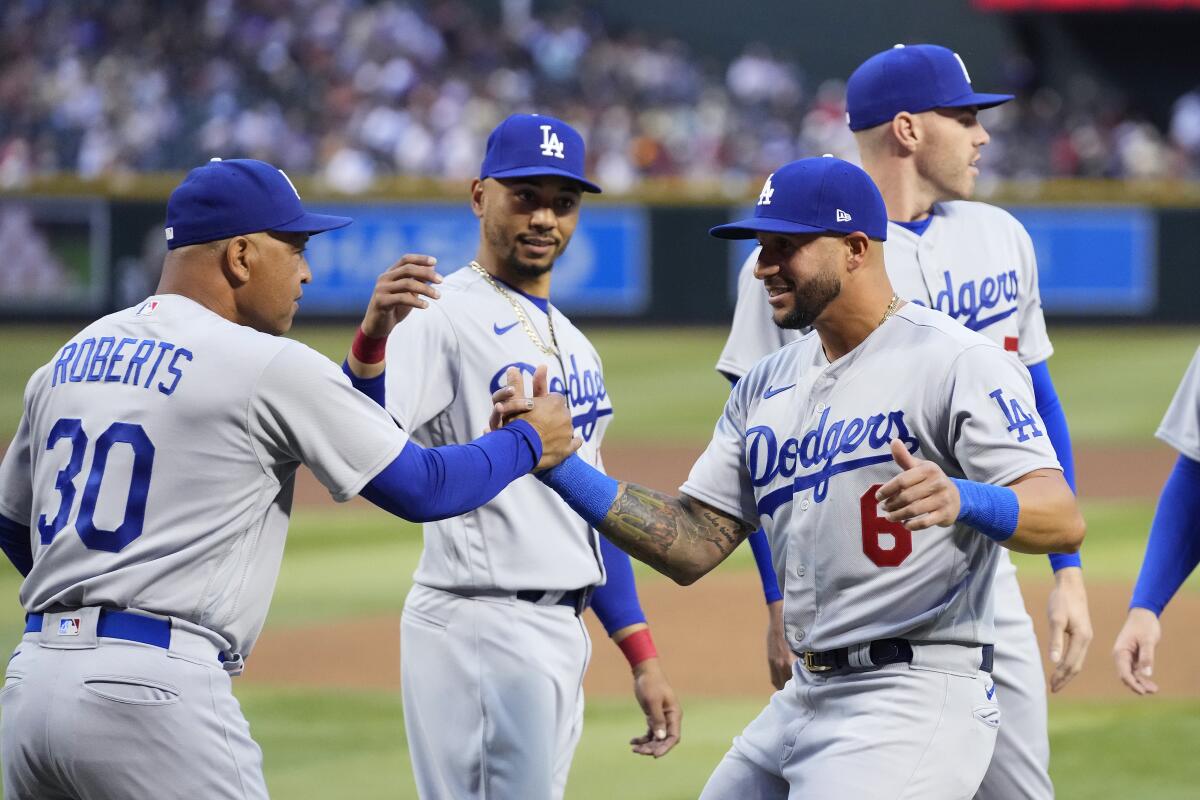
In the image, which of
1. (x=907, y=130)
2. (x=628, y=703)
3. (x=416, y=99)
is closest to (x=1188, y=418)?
(x=907, y=130)

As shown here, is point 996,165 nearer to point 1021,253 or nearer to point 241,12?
point 241,12

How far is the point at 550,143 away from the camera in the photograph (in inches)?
176

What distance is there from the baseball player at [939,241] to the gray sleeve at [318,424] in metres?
1.41

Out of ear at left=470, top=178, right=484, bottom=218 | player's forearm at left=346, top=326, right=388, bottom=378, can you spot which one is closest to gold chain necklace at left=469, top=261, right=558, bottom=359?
ear at left=470, top=178, right=484, bottom=218

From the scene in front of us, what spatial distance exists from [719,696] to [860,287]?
14.3ft

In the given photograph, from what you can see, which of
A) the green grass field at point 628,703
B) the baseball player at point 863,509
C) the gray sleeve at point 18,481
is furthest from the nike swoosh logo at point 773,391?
the green grass field at point 628,703

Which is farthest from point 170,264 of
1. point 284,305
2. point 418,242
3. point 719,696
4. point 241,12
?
point 241,12

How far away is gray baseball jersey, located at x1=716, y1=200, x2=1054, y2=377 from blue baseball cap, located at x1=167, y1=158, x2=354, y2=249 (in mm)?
1416

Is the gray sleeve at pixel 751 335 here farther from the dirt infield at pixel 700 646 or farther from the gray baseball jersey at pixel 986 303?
the dirt infield at pixel 700 646

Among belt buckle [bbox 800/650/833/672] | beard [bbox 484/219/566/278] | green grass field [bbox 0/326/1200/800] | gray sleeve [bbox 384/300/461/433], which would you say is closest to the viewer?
belt buckle [bbox 800/650/833/672]

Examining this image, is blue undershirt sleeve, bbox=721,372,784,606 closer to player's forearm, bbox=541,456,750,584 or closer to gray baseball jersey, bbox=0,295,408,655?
player's forearm, bbox=541,456,750,584

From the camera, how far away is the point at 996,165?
22141 mm

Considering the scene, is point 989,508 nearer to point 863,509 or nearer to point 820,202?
point 863,509

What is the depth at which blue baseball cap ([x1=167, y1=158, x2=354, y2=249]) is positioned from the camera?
352cm
